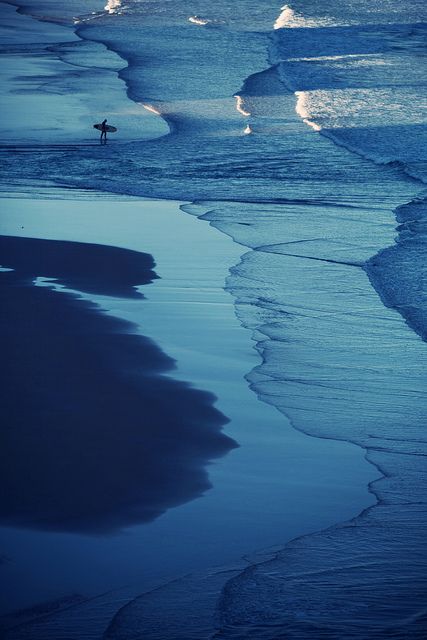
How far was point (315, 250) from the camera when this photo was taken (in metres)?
9.09

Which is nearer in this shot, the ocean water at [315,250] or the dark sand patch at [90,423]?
the ocean water at [315,250]

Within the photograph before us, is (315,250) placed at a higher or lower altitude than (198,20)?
lower

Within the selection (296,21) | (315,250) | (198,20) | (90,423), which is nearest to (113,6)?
(198,20)

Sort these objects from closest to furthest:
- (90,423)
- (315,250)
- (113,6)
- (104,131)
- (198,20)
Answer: (90,423) < (315,250) < (104,131) < (198,20) < (113,6)

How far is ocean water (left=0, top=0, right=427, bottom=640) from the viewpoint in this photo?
150 inches

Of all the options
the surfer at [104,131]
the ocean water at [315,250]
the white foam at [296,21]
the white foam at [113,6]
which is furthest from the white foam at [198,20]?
the surfer at [104,131]

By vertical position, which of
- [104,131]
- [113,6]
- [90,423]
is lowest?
[90,423]

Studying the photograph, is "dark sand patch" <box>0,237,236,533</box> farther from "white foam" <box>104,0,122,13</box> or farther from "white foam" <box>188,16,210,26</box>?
"white foam" <box>104,0,122,13</box>

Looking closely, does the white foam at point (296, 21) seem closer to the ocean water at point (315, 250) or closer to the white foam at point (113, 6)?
the ocean water at point (315, 250)

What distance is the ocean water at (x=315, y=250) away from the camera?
381cm

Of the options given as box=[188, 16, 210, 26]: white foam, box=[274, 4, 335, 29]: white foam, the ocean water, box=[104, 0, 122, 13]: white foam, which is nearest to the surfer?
the ocean water

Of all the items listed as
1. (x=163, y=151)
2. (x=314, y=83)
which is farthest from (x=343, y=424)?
(x=314, y=83)

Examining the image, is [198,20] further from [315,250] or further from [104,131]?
[315,250]

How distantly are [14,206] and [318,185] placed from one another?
11.6 feet
